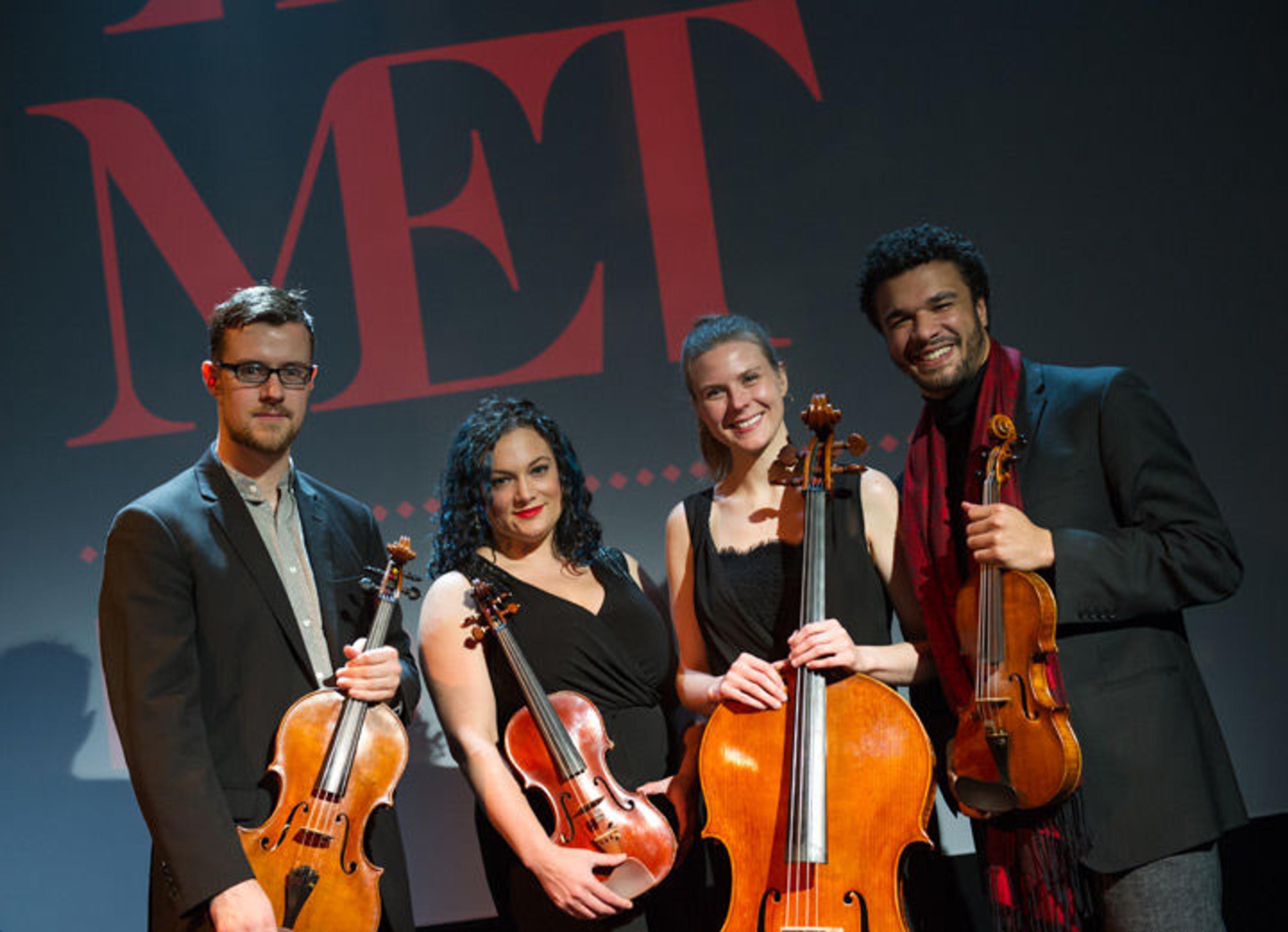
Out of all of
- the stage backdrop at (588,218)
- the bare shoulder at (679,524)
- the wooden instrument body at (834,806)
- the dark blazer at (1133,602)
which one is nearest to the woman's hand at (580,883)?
the wooden instrument body at (834,806)

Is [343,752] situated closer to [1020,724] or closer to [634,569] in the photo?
[634,569]

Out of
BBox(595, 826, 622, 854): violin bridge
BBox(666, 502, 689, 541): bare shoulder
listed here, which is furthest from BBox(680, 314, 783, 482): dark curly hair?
BBox(595, 826, 622, 854): violin bridge

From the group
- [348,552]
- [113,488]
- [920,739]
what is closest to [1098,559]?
[920,739]

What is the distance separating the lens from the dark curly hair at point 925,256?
2150 millimetres

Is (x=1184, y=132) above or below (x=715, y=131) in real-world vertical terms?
below

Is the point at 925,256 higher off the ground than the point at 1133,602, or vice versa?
the point at 925,256

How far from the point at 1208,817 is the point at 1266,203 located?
8.37 ft

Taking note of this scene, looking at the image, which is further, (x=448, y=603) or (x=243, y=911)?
(x=448, y=603)

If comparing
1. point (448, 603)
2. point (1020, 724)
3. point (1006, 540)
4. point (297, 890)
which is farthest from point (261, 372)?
point (1020, 724)

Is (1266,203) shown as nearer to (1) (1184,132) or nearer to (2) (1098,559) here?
(1) (1184,132)

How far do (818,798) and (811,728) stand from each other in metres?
0.13

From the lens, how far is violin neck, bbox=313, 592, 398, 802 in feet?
6.36

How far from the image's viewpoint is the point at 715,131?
138 inches

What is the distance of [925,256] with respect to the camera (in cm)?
214
